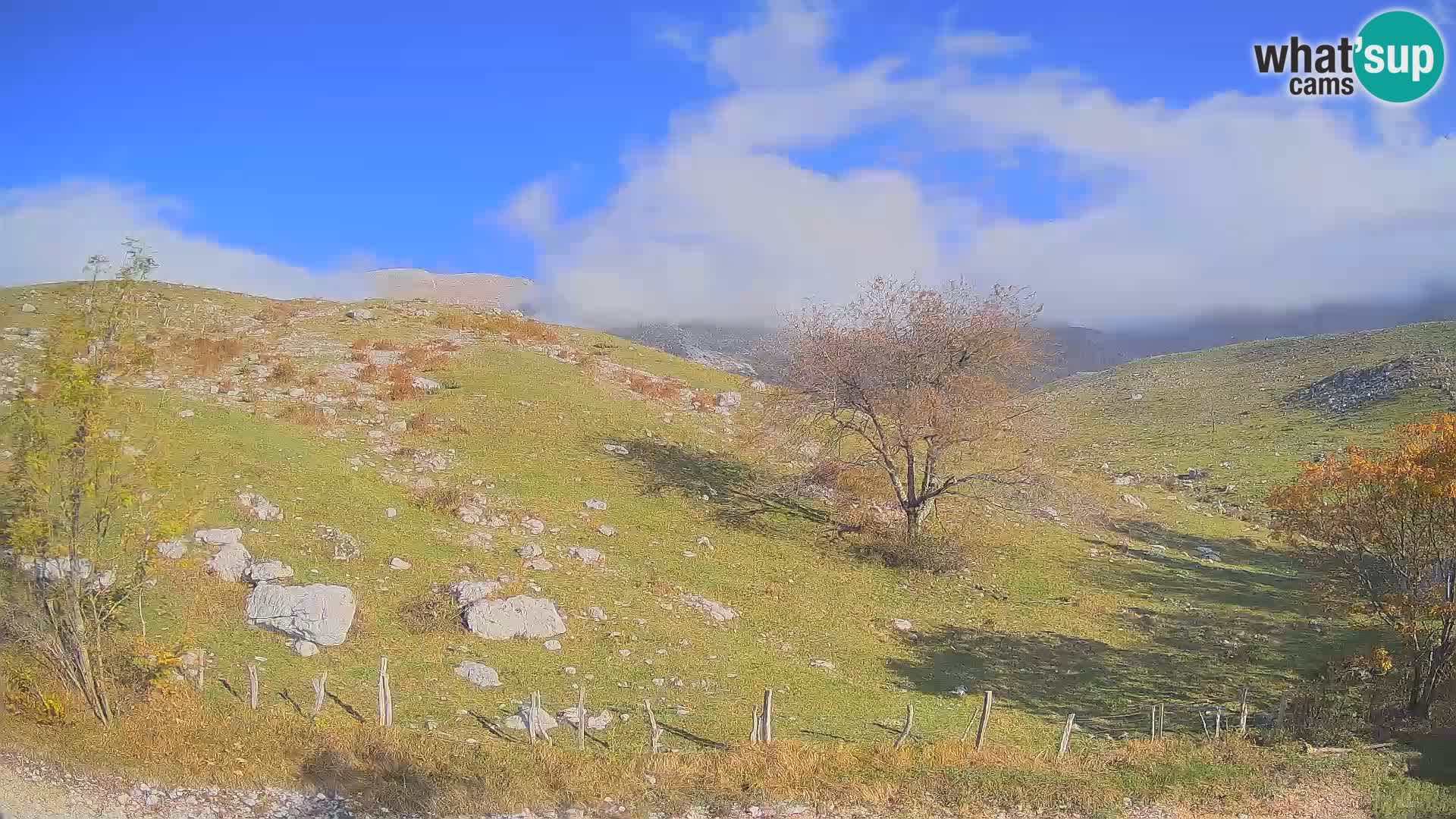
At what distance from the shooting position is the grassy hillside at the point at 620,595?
1538cm

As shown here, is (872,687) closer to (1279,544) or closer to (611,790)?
(611,790)

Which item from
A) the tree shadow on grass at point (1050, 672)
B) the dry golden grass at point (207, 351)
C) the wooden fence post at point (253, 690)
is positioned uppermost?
the dry golden grass at point (207, 351)

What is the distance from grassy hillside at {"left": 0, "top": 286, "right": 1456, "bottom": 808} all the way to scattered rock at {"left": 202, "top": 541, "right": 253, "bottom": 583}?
248 millimetres

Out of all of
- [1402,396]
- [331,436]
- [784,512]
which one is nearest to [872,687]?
[784,512]

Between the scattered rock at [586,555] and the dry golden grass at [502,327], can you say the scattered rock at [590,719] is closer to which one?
the scattered rock at [586,555]

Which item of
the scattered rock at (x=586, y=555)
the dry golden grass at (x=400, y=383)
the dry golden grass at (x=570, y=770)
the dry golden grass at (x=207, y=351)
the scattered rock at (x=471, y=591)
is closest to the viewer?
the dry golden grass at (x=570, y=770)

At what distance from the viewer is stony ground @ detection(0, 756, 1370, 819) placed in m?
12.8

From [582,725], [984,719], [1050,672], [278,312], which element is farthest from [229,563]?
[278,312]

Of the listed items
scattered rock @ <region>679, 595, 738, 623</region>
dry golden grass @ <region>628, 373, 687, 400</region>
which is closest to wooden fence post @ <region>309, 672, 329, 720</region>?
scattered rock @ <region>679, 595, 738, 623</region>

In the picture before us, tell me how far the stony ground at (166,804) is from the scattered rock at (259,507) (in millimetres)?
9298

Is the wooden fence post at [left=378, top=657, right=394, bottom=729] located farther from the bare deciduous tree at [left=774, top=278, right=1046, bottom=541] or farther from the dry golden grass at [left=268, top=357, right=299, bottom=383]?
the dry golden grass at [left=268, top=357, right=299, bottom=383]

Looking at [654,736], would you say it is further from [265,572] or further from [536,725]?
[265,572]

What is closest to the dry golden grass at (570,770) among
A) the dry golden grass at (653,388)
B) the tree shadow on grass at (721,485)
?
the tree shadow on grass at (721,485)

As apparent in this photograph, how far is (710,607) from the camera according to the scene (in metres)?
23.5
